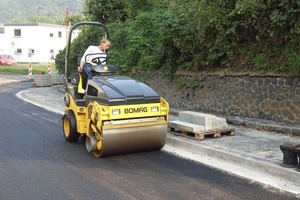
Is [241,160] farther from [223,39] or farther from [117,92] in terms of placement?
[223,39]

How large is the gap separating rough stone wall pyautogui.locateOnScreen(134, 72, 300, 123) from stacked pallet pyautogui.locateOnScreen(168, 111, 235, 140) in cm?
163

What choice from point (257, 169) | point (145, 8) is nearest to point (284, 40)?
point (257, 169)

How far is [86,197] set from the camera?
5004 mm

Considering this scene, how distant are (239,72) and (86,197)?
6.49 m

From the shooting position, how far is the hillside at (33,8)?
16238 centimetres

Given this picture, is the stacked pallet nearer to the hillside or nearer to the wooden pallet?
the wooden pallet

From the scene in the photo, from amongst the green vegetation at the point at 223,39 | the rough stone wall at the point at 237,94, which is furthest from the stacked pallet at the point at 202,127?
the green vegetation at the point at 223,39

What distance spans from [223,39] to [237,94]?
1.66 metres

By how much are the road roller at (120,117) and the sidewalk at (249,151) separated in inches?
28.4

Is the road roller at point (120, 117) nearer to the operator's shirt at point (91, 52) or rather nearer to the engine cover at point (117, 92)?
the engine cover at point (117, 92)

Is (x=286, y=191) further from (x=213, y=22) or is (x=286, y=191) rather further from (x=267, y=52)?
(x=213, y=22)

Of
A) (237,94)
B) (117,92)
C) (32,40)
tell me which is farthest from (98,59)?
(32,40)

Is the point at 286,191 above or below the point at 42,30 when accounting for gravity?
below

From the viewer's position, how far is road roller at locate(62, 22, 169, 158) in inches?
263
